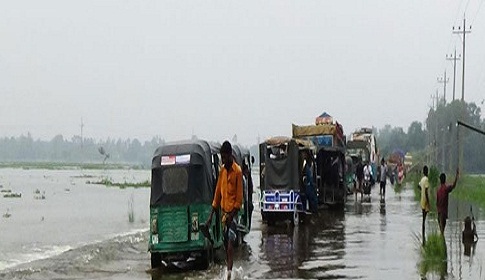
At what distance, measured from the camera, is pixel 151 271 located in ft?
53.0

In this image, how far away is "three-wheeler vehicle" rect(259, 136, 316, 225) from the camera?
23250mm

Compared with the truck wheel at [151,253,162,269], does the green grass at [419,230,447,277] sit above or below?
above

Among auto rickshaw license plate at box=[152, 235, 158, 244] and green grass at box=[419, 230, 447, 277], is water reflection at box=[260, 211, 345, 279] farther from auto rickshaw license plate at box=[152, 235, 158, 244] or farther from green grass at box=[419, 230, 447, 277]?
auto rickshaw license plate at box=[152, 235, 158, 244]

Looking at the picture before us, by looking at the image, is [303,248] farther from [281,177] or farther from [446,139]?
[446,139]

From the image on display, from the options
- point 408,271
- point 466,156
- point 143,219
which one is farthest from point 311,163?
point 466,156

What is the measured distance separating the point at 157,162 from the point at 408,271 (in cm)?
513

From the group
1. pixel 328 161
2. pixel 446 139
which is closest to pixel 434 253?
pixel 328 161

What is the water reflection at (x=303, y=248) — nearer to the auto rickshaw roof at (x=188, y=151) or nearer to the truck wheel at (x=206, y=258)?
the truck wheel at (x=206, y=258)

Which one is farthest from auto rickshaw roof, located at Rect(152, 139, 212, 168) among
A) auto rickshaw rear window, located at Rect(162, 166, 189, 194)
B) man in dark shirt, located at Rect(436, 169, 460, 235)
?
man in dark shirt, located at Rect(436, 169, 460, 235)

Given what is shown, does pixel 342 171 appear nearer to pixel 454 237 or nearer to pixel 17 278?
pixel 454 237

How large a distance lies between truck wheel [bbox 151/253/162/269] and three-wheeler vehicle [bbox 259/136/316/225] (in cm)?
759

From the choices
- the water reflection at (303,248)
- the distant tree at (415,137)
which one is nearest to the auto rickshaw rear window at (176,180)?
the water reflection at (303,248)

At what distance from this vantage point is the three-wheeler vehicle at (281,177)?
23.2 metres

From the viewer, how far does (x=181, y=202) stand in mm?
15102
